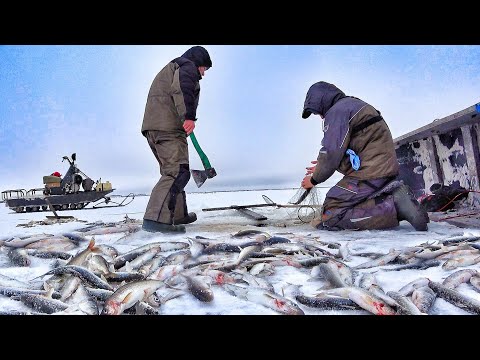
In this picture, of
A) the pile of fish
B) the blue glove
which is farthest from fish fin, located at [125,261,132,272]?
the blue glove

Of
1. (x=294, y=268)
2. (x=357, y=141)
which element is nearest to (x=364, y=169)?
(x=357, y=141)

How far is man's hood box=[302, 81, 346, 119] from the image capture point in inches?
163

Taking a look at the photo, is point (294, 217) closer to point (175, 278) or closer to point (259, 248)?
point (259, 248)

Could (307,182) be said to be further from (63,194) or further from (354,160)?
(63,194)

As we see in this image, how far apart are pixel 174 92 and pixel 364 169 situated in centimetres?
216

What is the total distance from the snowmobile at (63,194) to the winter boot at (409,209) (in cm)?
809

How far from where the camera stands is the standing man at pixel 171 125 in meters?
3.99

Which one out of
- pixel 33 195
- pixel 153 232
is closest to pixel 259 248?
pixel 153 232

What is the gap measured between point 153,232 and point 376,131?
2.58 metres

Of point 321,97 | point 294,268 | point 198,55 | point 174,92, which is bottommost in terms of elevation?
point 294,268

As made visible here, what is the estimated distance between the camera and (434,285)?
1.91 meters

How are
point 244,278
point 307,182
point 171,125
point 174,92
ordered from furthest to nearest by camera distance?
point 307,182
point 171,125
point 174,92
point 244,278

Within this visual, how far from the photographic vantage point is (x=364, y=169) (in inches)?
155
